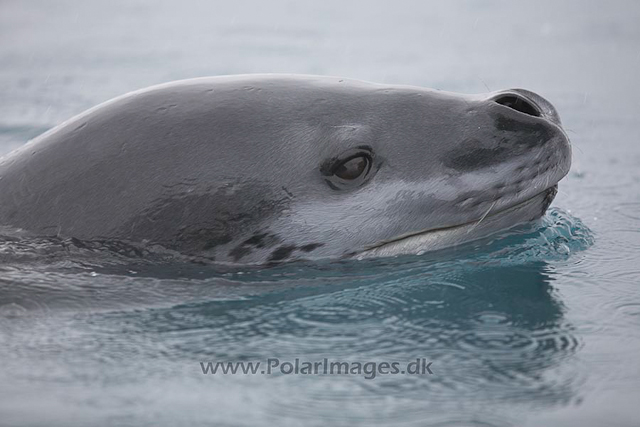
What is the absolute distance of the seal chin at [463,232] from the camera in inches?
184

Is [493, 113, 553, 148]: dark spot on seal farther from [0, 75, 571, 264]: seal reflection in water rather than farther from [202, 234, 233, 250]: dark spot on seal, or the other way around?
[202, 234, 233, 250]: dark spot on seal

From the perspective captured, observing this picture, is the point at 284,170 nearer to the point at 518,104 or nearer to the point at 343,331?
the point at 343,331

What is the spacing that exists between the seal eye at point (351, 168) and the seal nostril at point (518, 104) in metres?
0.83

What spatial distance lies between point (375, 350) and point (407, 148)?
3.86ft

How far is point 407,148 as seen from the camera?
4613 millimetres

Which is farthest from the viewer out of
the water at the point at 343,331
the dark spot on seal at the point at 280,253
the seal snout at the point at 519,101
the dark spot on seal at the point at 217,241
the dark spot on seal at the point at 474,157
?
the seal snout at the point at 519,101

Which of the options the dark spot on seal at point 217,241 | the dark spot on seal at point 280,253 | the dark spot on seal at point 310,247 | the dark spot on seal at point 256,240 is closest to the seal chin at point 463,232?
the dark spot on seal at point 310,247

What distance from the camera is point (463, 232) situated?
15.6ft

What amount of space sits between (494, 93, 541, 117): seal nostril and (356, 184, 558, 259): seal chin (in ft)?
1.34

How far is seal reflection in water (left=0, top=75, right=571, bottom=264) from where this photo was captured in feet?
14.4

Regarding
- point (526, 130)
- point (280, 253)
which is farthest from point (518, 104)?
point (280, 253)

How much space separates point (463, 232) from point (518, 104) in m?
0.73

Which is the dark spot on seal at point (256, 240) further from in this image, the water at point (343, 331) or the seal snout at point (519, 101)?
the seal snout at point (519, 101)

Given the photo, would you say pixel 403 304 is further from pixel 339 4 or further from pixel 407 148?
pixel 339 4
